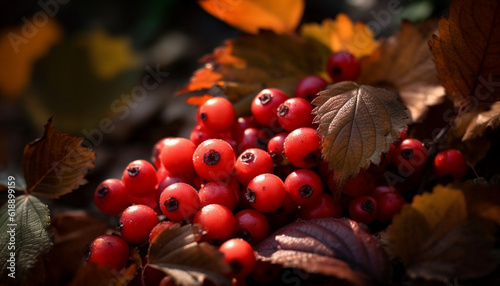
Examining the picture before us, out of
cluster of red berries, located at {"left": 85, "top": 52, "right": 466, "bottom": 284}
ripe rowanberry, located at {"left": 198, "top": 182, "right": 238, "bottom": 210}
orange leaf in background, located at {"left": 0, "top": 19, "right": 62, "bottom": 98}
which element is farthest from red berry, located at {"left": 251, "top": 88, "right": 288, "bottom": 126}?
orange leaf in background, located at {"left": 0, "top": 19, "right": 62, "bottom": 98}

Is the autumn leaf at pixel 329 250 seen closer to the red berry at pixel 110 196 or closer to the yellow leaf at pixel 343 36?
the red berry at pixel 110 196

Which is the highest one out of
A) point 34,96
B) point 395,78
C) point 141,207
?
point 395,78

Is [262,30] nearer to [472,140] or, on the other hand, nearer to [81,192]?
[472,140]

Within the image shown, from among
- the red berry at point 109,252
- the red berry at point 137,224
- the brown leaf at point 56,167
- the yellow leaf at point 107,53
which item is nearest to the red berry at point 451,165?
the red berry at point 137,224

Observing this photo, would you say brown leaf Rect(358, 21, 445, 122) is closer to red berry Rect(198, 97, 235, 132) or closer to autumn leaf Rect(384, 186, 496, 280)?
autumn leaf Rect(384, 186, 496, 280)

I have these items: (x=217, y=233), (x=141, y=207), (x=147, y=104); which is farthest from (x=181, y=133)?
(x=217, y=233)

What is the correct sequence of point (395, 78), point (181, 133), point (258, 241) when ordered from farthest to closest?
point (181, 133)
point (395, 78)
point (258, 241)

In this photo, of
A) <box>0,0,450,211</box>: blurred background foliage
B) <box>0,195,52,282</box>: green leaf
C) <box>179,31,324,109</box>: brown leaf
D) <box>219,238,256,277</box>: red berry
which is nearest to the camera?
<box>219,238,256,277</box>: red berry
